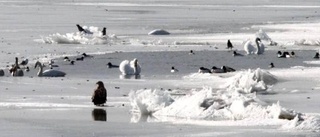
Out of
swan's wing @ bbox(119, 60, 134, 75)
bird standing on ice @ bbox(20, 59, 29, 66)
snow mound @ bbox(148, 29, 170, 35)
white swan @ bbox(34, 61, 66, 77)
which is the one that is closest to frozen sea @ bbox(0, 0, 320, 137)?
swan's wing @ bbox(119, 60, 134, 75)

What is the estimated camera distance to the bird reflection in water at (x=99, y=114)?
18.4 meters

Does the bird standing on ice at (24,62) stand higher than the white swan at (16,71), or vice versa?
the bird standing on ice at (24,62)

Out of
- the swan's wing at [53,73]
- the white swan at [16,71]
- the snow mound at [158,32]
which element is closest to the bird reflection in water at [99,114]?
the swan's wing at [53,73]

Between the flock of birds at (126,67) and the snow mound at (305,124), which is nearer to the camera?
the snow mound at (305,124)

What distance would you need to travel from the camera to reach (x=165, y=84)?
26766 millimetres

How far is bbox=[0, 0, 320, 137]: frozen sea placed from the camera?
1694 cm

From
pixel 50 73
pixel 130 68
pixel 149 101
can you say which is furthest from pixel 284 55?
pixel 149 101

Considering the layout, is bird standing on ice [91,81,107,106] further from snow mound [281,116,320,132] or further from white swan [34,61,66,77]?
white swan [34,61,66,77]

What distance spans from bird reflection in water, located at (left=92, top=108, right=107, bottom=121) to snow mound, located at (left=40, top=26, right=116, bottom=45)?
84.2 ft

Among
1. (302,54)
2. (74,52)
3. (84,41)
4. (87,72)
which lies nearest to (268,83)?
(87,72)

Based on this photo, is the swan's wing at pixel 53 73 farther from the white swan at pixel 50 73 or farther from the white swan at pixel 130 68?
the white swan at pixel 130 68

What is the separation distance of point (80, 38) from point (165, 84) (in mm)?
21215

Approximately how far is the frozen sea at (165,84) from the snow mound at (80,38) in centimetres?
7

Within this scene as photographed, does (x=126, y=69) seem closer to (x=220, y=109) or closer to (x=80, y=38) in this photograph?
(x=220, y=109)
